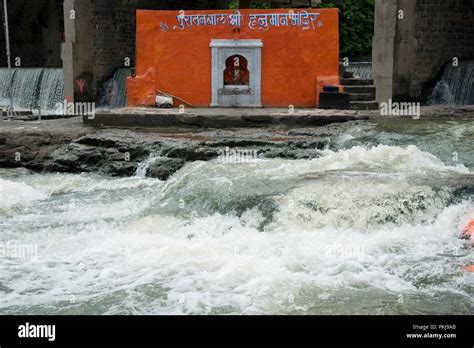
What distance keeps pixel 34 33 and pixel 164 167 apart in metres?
25.0

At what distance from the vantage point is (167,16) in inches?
616

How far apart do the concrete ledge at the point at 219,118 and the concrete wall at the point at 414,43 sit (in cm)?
366

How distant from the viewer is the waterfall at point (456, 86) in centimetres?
1683

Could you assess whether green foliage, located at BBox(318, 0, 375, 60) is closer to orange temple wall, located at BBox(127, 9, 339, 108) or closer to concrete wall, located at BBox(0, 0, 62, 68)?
concrete wall, located at BBox(0, 0, 62, 68)

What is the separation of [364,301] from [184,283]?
5.30 feet

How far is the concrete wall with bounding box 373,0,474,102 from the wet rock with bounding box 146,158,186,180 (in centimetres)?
804

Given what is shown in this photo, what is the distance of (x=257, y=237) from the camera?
22.7 feet

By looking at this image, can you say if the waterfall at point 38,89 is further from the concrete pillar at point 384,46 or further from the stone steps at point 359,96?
the stone steps at point 359,96

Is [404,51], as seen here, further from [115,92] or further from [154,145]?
[115,92]

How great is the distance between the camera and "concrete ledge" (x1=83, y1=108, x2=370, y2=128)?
1301 centimetres

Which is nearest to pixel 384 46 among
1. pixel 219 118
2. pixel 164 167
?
pixel 219 118
